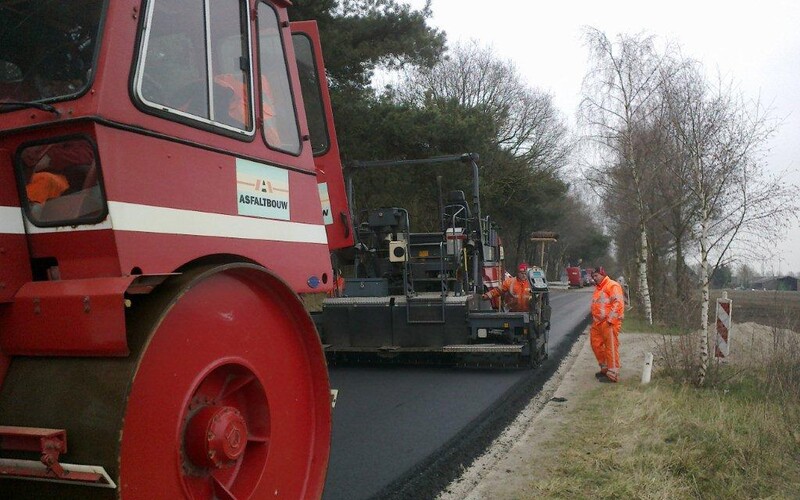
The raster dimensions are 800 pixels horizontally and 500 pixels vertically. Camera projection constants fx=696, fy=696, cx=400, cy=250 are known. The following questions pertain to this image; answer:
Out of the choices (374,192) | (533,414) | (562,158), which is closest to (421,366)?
(533,414)

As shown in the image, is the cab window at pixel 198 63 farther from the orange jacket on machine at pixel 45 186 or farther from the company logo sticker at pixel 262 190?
the orange jacket on machine at pixel 45 186

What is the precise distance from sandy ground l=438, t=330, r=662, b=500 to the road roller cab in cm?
207

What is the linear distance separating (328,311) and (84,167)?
7.97m

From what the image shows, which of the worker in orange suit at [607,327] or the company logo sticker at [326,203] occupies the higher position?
the company logo sticker at [326,203]

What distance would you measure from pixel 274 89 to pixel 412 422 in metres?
4.22

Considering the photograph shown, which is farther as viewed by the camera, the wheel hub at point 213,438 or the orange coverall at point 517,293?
the orange coverall at point 517,293

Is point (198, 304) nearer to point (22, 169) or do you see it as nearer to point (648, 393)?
point (22, 169)

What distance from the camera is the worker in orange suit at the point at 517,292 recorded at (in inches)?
441

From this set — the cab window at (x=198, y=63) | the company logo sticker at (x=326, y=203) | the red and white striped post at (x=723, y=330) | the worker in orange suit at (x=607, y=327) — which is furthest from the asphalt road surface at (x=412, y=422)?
the cab window at (x=198, y=63)

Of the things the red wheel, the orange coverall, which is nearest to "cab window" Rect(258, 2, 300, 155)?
the red wheel

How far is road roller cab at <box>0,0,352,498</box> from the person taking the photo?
2.18m

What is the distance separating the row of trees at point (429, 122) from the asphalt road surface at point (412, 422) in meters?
7.89

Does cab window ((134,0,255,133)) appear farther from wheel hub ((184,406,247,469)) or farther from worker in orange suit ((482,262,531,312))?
worker in orange suit ((482,262,531,312))

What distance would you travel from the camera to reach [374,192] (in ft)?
71.8
